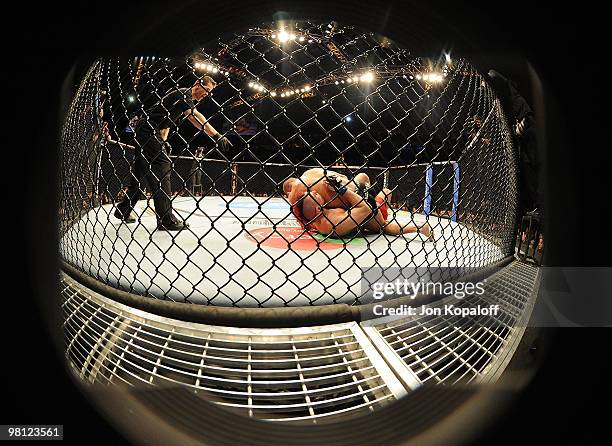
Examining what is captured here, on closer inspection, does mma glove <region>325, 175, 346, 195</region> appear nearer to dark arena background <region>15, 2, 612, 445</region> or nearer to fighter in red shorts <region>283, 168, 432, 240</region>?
fighter in red shorts <region>283, 168, 432, 240</region>

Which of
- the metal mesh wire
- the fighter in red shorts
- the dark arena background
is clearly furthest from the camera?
the fighter in red shorts

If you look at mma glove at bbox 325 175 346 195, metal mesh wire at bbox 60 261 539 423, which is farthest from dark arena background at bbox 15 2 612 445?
mma glove at bbox 325 175 346 195

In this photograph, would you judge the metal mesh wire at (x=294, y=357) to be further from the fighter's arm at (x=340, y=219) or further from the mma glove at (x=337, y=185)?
the fighter's arm at (x=340, y=219)

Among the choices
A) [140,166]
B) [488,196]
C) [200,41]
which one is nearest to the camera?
[200,41]

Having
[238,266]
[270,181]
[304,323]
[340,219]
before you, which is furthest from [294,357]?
[340,219]

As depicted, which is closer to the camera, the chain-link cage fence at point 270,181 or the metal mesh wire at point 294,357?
the metal mesh wire at point 294,357

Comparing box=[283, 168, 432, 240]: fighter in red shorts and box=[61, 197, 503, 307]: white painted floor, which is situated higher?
box=[283, 168, 432, 240]: fighter in red shorts

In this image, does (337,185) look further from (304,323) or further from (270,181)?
(304,323)

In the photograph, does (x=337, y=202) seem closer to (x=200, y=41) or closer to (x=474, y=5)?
(x=200, y=41)

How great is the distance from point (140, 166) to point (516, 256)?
1.90 metres

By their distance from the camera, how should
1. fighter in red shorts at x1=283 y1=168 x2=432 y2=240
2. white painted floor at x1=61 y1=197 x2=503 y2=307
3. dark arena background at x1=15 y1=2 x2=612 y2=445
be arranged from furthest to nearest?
fighter in red shorts at x1=283 y1=168 x2=432 y2=240
white painted floor at x1=61 y1=197 x2=503 y2=307
dark arena background at x1=15 y1=2 x2=612 y2=445

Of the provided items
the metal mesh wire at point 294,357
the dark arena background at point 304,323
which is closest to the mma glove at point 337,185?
the dark arena background at point 304,323
